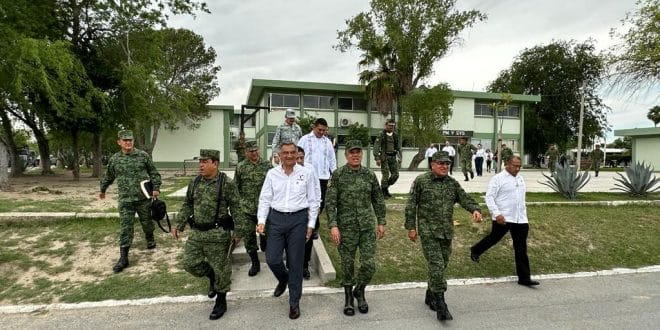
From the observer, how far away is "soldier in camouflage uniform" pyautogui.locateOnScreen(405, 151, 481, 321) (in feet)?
13.1

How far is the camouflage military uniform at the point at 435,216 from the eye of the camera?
13.2 feet

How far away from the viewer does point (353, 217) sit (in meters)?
4.07

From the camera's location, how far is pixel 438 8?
84.3ft

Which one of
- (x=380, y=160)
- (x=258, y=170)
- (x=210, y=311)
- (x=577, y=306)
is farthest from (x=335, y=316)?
(x=380, y=160)

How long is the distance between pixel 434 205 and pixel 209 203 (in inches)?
93.0

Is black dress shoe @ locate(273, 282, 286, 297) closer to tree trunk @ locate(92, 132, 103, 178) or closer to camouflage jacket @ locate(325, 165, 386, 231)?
camouflage jacket @ locate(325, 165, 386, 231)

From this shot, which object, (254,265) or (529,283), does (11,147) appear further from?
(529,283)

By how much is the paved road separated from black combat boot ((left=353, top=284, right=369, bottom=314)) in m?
0.08

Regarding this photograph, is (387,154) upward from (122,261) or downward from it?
upward

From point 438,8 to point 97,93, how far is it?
21.2 meters

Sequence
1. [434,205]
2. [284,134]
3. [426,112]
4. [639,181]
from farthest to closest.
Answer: [426,112] < [639,181] < [284,134] < [434,205]

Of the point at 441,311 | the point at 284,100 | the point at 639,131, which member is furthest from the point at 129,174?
the point at 639,131

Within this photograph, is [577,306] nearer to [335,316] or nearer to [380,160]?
[335,316]

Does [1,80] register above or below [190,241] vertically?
above
